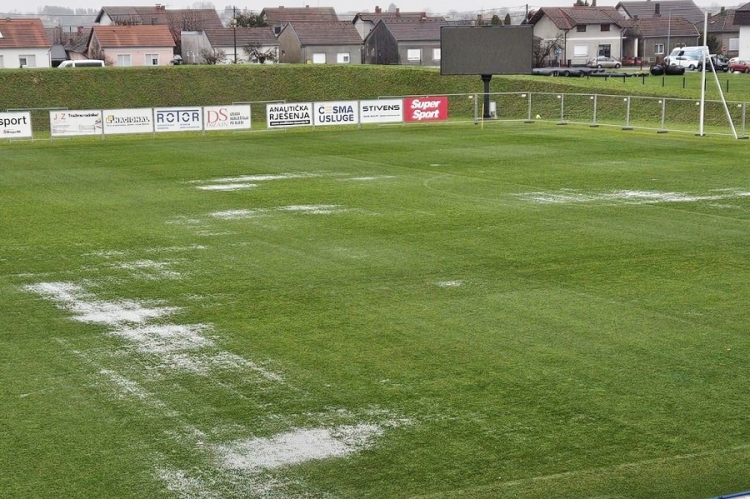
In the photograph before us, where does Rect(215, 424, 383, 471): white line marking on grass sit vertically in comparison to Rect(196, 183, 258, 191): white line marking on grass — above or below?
below

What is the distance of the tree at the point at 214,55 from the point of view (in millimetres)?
93750

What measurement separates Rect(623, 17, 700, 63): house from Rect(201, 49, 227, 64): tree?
135 feet

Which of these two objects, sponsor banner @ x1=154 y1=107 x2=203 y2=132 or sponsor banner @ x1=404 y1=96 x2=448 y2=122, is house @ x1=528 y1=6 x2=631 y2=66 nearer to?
sponsor banner @ x1=404 y1=96 x2=448 y2=122

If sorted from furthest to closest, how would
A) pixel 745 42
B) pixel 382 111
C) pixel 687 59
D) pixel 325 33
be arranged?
pixel 325 33
pixel 745 42
pixel 687 59
pixel 382 111

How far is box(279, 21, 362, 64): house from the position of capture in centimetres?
9644

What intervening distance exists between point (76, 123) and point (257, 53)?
5643 cm

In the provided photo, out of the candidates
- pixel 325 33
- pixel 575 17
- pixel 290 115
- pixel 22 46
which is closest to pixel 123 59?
pixel 22 46

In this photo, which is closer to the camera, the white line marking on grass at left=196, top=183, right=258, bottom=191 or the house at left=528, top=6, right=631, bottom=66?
the white line marking on grass at left=196, top=183, right=258, bottom=191

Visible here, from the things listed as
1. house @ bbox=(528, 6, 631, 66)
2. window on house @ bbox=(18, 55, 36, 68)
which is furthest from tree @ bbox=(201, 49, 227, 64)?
house @ bbox=(528, 6, 631, 66)

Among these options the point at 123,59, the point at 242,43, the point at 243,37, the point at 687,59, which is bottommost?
the point at 687,59

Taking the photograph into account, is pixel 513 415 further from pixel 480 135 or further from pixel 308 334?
pixel 480 135

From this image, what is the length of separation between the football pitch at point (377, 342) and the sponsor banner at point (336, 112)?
19.4 metres

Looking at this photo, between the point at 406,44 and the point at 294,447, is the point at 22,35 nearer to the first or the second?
the point at 406,44

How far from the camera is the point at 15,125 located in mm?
41469
